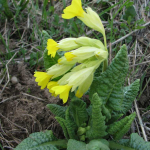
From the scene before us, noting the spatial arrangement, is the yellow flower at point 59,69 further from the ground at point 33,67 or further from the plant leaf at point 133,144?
the plant leaf at point 133,144

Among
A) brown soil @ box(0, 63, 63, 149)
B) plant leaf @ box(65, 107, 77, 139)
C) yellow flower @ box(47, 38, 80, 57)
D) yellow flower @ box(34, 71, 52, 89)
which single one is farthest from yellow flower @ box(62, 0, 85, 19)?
brown soil @ box(0, 63, 63, 149)

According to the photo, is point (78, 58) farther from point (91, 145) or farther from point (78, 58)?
point (91, 145)

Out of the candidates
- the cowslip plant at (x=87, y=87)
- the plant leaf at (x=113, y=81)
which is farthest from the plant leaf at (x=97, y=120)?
the plant leaf at (x=113, y=81)

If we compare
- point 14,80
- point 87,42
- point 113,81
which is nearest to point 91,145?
point 113,81

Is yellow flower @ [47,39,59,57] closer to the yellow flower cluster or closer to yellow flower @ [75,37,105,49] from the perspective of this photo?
the yellow flower cluster

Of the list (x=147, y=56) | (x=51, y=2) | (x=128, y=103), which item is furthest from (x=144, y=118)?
(x=51, y=2)

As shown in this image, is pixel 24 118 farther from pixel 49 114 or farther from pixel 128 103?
pixel 128 103

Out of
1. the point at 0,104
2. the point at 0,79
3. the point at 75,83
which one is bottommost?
the point at 0,104
